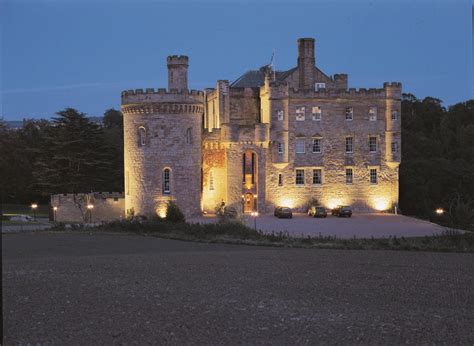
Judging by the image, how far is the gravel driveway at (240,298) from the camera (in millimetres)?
12586

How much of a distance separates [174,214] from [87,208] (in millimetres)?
11114

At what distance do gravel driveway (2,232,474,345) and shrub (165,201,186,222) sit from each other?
17915 millimetres

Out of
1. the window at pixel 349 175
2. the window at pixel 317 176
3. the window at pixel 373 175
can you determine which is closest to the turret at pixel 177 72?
the window at pixel 317 176

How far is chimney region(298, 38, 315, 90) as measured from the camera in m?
52.2

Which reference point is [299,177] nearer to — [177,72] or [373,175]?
[373,175]

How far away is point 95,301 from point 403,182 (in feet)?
154

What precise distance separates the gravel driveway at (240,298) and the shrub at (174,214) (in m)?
17.9

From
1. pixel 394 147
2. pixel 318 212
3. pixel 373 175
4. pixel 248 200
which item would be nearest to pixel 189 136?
pixel 248 200

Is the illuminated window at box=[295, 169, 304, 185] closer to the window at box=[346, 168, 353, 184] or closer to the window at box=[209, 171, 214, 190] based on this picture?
the window at box=[346, 168, 353, 184]

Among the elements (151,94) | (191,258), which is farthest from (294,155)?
(191,258)

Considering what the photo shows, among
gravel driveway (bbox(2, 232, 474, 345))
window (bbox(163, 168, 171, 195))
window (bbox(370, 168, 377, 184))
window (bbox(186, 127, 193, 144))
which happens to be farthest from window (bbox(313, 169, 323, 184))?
gravel driveway (bbox(2, 232, 474, 345))

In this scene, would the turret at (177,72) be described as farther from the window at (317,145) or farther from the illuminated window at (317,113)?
the window at (317,145)

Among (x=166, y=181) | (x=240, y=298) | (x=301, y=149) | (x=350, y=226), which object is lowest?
(x=350, y=226)

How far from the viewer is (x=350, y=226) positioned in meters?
40.7
